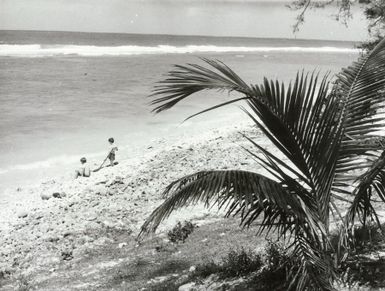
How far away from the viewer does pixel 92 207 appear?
9.76 meters

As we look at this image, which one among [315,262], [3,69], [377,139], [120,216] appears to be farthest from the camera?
[3,69]

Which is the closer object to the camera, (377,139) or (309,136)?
(309,136)

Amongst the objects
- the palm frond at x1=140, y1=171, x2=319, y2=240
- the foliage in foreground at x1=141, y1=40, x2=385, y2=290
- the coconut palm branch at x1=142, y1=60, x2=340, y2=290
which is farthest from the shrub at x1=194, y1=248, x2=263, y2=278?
the palm frond at x1=140, y1=171, x2=319, y2=240

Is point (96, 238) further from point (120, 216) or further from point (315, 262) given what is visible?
point (315, 262)

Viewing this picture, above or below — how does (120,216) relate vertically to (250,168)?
below

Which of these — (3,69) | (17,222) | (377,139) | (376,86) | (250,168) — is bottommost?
(17,222)

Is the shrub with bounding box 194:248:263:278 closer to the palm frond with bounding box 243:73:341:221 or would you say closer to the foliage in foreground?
the foliage in foreground

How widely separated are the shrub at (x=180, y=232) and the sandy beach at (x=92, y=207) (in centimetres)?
49

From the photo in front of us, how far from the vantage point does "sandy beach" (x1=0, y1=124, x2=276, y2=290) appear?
26.7ft

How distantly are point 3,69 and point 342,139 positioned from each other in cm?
3722

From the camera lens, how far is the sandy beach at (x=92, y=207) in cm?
814

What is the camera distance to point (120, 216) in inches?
362

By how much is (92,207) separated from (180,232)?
261cm


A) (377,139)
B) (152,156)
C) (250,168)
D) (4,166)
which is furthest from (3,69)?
(377,139)
